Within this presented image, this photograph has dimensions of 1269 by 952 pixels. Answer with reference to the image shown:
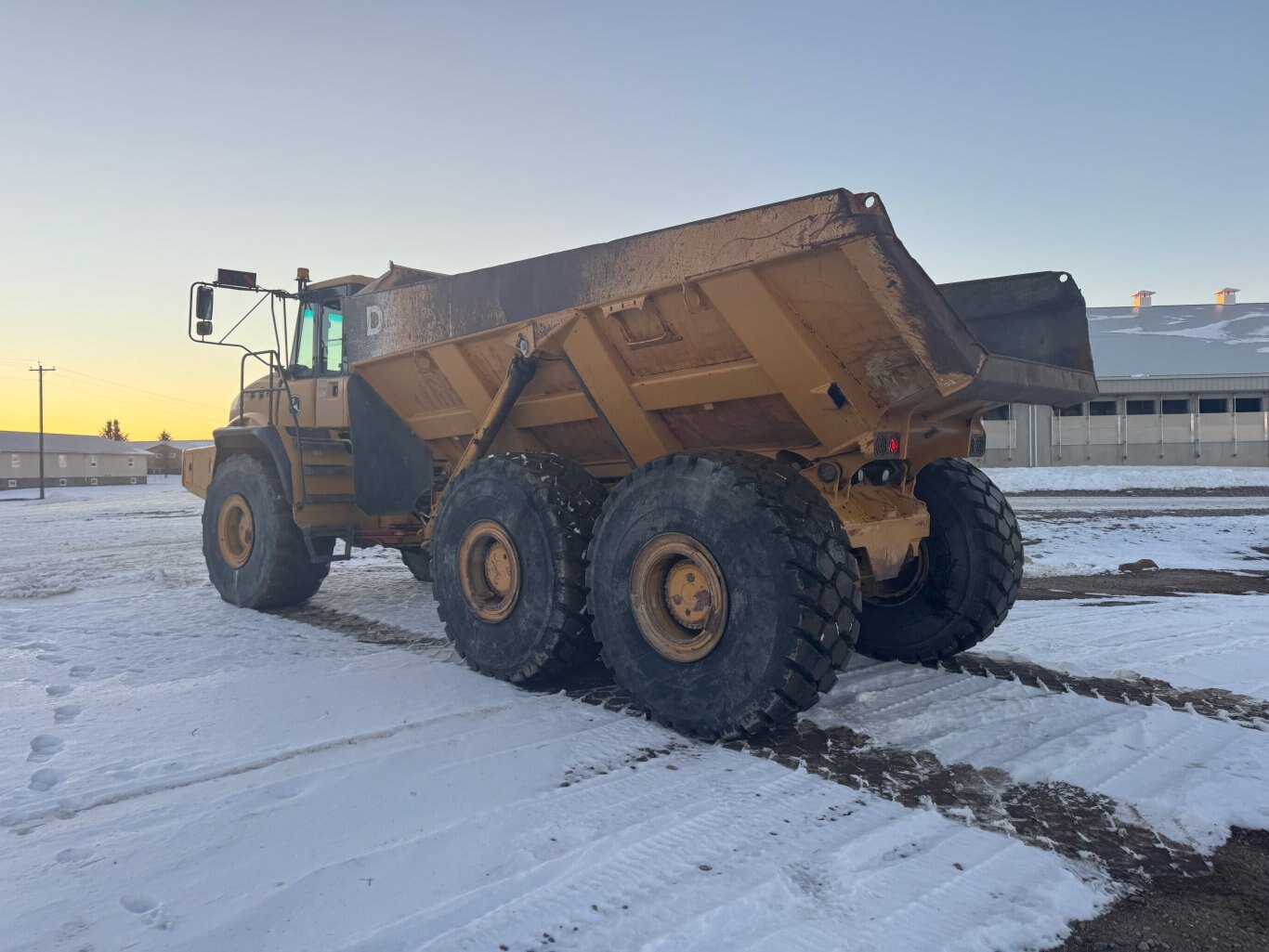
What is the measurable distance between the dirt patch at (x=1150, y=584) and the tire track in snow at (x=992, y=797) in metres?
3.89

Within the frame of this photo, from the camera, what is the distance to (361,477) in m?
6.61

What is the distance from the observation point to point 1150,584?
816 centimetres

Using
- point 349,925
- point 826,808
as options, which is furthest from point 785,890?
point 349,925

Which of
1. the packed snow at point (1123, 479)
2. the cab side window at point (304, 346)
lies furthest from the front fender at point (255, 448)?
the packed snow at point (1123, 479)

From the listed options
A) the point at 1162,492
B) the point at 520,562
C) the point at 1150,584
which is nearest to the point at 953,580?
the point at 520,562

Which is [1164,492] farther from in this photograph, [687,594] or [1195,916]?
[1195,916]

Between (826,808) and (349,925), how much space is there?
167 centimetres

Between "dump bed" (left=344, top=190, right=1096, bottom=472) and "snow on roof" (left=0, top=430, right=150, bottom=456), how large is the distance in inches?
2724

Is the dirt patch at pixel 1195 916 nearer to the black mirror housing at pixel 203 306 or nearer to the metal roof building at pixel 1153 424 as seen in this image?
the black mirror housing at pixel 203 306

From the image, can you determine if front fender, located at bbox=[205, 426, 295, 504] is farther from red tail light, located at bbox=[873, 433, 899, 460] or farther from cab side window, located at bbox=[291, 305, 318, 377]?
red tail light, located at bbox=[873, 433, 899, 460]

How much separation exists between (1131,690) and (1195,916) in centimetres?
231

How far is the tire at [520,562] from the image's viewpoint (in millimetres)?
4453

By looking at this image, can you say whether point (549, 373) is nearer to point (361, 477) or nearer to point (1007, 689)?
point (361, 477)

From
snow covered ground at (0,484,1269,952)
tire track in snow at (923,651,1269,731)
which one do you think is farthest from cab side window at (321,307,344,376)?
tire track in snow at (923,651,1269,731)
